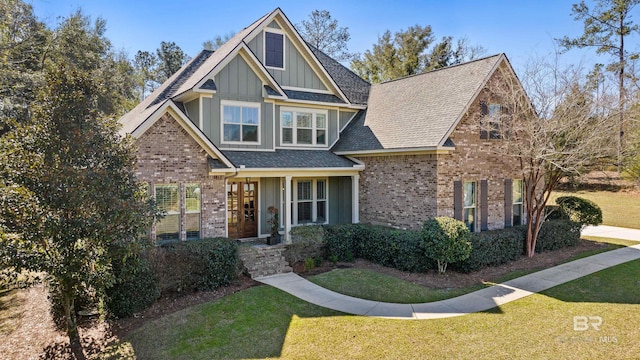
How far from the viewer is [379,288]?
1081 centimetres

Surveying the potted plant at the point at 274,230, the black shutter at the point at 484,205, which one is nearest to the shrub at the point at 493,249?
the black shutter at the point at 484,205

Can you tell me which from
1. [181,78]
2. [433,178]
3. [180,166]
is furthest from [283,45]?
[433,178]

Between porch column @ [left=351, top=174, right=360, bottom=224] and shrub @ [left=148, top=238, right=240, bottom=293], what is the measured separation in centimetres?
634

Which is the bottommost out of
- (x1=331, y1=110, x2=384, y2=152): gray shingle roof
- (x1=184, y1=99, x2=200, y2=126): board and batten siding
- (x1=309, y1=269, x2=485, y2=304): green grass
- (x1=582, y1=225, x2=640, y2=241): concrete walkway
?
(x1=309, y1=269, x2=485, y2=304): green grass

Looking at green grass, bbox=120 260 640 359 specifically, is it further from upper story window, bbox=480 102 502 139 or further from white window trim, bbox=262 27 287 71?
white window trim, bbox=262 27 287 71

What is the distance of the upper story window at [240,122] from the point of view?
14.7m

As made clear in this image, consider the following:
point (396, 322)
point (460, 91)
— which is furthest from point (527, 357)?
point (460, 91)

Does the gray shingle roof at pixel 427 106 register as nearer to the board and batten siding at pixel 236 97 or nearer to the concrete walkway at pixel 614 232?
the board and batten siding at pixel 236 97

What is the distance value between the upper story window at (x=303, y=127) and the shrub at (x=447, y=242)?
729 cm

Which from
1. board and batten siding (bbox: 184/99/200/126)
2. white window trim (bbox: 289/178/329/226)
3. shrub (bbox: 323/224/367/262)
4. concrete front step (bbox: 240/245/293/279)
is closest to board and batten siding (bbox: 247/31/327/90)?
board and batten siding (bbox: 184/99/200/126)

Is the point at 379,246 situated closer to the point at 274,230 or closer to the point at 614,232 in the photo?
the point at 274,230

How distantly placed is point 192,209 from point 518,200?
44.1 feet

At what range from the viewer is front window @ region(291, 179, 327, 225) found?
16.7m

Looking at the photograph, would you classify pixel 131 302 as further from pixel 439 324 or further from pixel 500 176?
pixel 500 176
